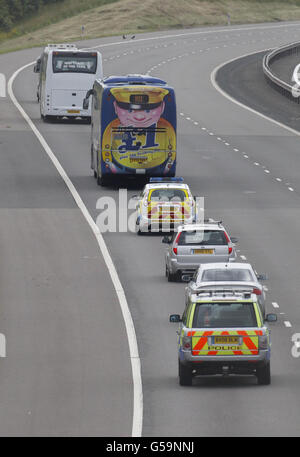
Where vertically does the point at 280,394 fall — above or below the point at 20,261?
above

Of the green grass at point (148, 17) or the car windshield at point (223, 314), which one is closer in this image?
the car windshield at point (223, 314)

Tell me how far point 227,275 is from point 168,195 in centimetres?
1750

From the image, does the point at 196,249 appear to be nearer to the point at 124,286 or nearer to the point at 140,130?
the point at 124,286

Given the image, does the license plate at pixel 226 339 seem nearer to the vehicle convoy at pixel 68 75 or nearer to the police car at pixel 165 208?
the police car at pixel 165 208

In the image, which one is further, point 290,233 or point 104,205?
point 104,205

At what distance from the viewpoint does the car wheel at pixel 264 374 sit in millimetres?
24812

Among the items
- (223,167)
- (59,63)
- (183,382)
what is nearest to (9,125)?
(59,63)

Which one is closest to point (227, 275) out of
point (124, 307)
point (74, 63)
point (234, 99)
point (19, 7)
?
point (124, 307)

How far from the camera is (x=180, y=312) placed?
108 feet

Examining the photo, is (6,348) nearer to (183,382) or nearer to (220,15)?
(183,382)

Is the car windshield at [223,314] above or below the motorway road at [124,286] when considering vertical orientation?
above

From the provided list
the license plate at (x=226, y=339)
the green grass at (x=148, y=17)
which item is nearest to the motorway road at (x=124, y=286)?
the license plate at (x=226, y=339)

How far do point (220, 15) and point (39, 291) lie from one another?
121 meters

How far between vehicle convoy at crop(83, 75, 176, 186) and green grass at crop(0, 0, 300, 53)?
8015 centimetres
